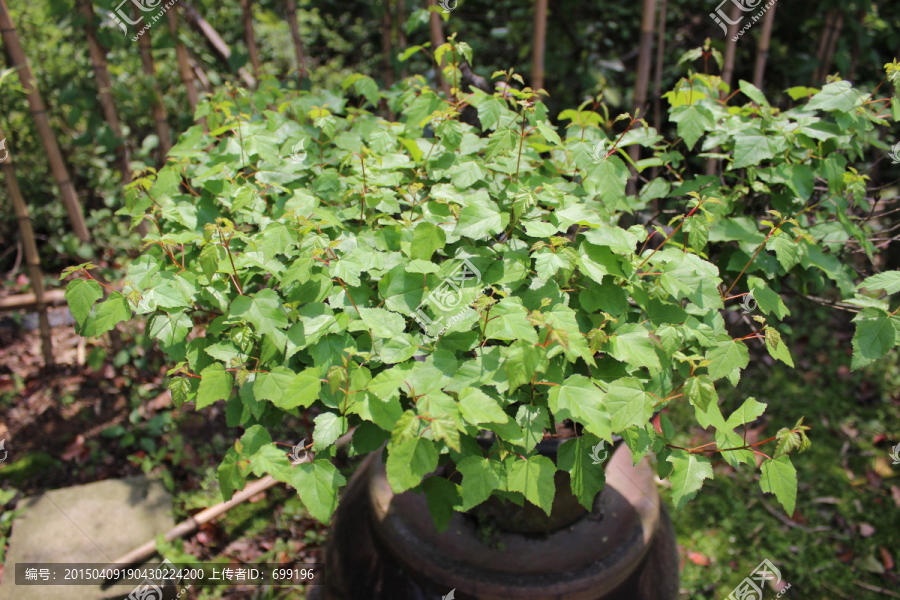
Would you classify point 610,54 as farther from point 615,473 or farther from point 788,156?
point 615,473

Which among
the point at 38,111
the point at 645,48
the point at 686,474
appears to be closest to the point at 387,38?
the point at 645,48

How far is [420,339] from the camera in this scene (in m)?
1.22

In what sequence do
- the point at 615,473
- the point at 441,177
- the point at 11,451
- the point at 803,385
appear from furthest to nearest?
the point at 803,385
the point at 11,451
the point at 615,473
the point at 441,177

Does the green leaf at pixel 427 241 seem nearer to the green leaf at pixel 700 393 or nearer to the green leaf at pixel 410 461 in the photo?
the green leaf at pixel 410 461

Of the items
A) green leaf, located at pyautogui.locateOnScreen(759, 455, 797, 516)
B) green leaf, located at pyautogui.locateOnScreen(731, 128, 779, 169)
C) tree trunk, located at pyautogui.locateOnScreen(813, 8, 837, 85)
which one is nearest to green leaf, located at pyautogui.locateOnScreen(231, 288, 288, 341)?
green leaf, located at pyautogui.locateOnScreen(759, 455, 797, 516)

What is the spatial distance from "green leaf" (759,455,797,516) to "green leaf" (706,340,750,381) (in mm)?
192

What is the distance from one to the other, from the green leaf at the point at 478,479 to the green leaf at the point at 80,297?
2.80ft

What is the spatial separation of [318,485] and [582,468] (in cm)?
51

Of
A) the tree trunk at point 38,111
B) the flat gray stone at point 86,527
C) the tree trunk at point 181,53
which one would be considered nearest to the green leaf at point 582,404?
the flat gray stone at point 86,527

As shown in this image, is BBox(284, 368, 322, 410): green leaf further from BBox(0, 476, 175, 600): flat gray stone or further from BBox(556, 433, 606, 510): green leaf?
BBox(0, 476, 175, 600): flat gray stone

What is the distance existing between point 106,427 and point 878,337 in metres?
3.51

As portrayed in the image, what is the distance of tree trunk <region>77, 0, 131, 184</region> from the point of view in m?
2.94

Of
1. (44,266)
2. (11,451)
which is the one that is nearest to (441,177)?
(11,451)

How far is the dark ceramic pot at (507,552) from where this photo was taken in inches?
61.2
